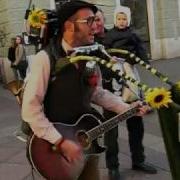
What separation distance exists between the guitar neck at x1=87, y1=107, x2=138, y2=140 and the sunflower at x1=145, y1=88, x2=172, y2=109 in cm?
49

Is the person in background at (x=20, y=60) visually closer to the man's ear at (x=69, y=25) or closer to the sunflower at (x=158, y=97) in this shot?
the man's ear at (x=69, y=25)

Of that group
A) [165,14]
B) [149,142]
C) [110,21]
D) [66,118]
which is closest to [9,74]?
[110,21]

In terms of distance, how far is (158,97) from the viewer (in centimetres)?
297

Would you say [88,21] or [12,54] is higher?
[88,21]

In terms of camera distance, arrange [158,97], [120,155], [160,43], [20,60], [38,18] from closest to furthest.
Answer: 1. [158,97]
2. [38,18]
3. [120,155]
4. [20,60]
5. [160,43]

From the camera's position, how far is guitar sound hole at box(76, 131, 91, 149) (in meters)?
3.54

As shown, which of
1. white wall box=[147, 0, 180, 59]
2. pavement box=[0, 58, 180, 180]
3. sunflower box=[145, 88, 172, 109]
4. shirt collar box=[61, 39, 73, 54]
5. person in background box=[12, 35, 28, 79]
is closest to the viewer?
sunflower box=[145, 88, 172, 109]

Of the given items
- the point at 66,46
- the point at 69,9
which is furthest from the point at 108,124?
the point at 69,9

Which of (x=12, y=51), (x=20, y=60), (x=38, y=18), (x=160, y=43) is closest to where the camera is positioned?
(x=38, y=18)

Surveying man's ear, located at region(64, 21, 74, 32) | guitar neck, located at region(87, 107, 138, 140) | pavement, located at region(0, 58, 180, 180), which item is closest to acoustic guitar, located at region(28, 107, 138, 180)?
guitar neck, located at region(87, 107, 138, 140)

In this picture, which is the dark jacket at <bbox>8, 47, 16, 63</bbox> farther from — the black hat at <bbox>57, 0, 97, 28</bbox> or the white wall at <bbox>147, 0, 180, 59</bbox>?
the black hat at <bbox>57, 0, 97, 28</bbox>

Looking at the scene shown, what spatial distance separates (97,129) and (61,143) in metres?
0.28

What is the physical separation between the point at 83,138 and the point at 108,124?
0.67 feet

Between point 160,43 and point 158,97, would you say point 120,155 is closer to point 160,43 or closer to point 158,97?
point 158,97
